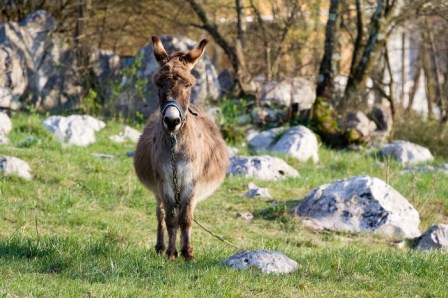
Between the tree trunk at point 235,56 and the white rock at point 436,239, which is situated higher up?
the tree trunk at point 235,56

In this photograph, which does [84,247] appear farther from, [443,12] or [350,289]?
[443,12]

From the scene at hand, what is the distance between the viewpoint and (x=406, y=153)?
54.3 ft

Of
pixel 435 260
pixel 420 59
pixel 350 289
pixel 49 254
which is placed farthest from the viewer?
pixel 420 59

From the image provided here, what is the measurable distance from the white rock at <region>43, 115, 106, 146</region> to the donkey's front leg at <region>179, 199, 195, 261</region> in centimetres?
703

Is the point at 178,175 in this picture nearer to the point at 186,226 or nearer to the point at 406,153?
the point at 186,226

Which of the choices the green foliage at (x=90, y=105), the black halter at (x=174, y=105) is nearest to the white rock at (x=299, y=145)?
the green foliage at (x=90, y=105)

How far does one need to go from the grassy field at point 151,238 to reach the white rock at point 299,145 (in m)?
0.31

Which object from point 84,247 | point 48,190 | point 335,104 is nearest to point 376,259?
point 84,247

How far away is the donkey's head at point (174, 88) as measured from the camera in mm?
6969

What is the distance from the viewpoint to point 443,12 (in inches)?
761

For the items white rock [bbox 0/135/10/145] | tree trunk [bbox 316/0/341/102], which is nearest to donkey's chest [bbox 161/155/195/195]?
white rock [bbox 0/135/10/145]

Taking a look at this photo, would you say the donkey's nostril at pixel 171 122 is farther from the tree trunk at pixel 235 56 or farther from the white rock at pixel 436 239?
the tree trunk at pixel 235 56

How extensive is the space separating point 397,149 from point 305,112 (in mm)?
2852

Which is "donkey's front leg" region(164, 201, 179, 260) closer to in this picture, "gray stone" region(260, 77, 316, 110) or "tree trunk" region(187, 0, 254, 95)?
"gray stone" region(260, 77, 316, 110)
